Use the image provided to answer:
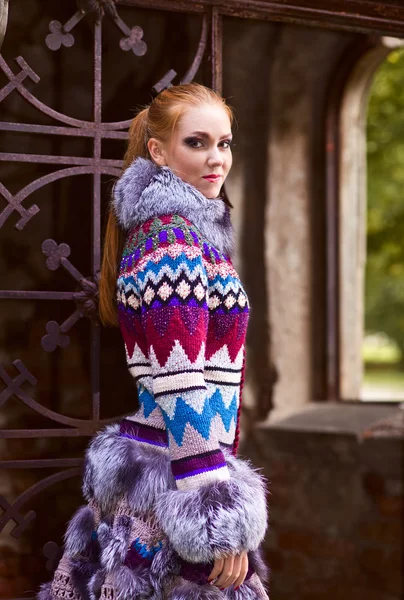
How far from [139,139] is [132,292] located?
0.51 metres

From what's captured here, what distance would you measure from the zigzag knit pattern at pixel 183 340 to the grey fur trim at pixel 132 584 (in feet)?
0.83

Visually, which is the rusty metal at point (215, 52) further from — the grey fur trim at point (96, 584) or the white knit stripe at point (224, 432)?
the grey fur trim at point (96, 584)

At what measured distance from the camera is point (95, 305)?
2.80 m

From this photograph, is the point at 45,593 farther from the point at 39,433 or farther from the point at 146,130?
the point at 146,130

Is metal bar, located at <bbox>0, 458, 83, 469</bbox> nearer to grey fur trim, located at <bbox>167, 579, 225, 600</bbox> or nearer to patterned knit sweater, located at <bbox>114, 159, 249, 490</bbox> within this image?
patterned knit sweater, located at <bbox>114, 159, 249, 490</bbox>

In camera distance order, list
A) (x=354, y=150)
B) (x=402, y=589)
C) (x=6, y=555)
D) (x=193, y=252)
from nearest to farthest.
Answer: (x=193, y=252)
(x=6, y=555)
(x=402, y=589)
(x=354, y=150)

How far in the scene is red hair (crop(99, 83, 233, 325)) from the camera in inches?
90.4

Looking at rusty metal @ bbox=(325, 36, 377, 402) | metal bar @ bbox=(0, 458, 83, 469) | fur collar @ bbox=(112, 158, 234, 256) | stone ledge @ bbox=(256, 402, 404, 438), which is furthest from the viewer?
rusty metal @ bbox=(325, 36, 377, 402)

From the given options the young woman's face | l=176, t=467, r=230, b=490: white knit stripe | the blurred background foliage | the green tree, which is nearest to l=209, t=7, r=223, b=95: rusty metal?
the young woman's face

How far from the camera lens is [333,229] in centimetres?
561

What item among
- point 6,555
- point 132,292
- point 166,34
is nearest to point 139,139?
point 132,292

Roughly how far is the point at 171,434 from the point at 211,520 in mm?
219

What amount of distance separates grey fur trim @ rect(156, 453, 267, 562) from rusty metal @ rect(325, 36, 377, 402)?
142 inches

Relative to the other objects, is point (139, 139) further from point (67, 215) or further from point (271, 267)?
point (271, 267)
